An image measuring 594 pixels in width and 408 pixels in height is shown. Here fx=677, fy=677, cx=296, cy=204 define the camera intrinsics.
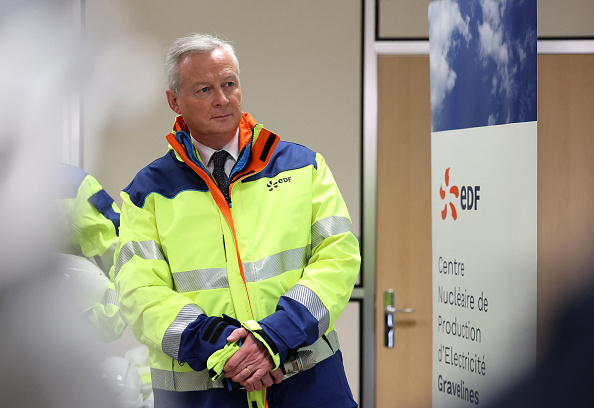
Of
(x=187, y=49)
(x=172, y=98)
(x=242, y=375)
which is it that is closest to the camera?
(x=242, y=375)

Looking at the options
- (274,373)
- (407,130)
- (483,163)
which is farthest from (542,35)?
(274,373)

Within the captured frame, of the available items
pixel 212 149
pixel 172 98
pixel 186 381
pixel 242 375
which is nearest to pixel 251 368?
pixel 242 375

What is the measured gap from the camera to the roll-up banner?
48.9 inches

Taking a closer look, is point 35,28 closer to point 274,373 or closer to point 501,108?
point 274,373

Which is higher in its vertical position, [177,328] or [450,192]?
[450,192]

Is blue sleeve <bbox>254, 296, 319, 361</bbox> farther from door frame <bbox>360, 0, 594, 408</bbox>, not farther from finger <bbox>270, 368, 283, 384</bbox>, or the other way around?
door frame <bbox>360, 0, 594, 408</bbox>

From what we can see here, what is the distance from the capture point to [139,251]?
1289 mm

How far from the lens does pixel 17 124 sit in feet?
0.83

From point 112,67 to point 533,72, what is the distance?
1058mm

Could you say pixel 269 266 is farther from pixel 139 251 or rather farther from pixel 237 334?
pixel 139 251

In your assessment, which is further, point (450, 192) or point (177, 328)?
point (450, 192)

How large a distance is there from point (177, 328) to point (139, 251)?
0.16 meters

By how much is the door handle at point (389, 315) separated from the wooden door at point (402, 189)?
0.08ft

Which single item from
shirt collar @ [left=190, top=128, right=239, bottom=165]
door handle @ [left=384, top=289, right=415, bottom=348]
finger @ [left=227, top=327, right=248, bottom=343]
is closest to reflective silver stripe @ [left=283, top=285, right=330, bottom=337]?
finger @ [left=227, top=327, right=248, bottom=343]
